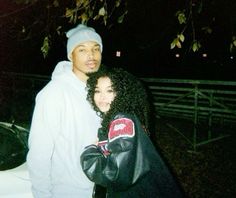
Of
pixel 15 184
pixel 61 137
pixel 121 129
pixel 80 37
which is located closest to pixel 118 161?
pixel 121 129

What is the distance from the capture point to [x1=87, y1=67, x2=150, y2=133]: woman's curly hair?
8.88 feet

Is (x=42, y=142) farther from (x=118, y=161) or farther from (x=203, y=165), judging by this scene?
(x=203, y=165)

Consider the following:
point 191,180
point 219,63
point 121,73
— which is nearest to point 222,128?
point 191,180

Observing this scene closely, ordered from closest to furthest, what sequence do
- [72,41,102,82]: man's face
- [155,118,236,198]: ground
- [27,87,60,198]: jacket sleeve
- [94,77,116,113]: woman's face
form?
[27,87,60,198]: jacket sleeve < [94,77,116,113]: woman's face < [72,41,102,82]: man's face < [155,118,236,198]: ground

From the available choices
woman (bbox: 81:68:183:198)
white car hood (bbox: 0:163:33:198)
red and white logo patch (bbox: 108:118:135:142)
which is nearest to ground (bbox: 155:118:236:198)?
woman (bbox: 81:68:183:198)

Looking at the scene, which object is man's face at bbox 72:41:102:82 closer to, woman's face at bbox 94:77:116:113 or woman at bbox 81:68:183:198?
woman's face at bbox 94:77:116:113

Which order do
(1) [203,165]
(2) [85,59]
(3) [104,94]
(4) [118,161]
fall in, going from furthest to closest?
(1) [203,165], (2) [85,59], (3) [104,94], (4) [118,161]

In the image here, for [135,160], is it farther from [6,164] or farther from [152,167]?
[6,164]

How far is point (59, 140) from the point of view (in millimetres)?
2605

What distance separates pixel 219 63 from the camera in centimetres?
4938

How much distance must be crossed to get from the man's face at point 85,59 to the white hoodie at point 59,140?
24 cm

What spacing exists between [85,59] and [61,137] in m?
0.75

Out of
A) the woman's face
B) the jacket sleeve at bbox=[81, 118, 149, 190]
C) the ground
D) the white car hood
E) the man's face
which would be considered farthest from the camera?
the ground

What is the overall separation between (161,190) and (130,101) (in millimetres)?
756
